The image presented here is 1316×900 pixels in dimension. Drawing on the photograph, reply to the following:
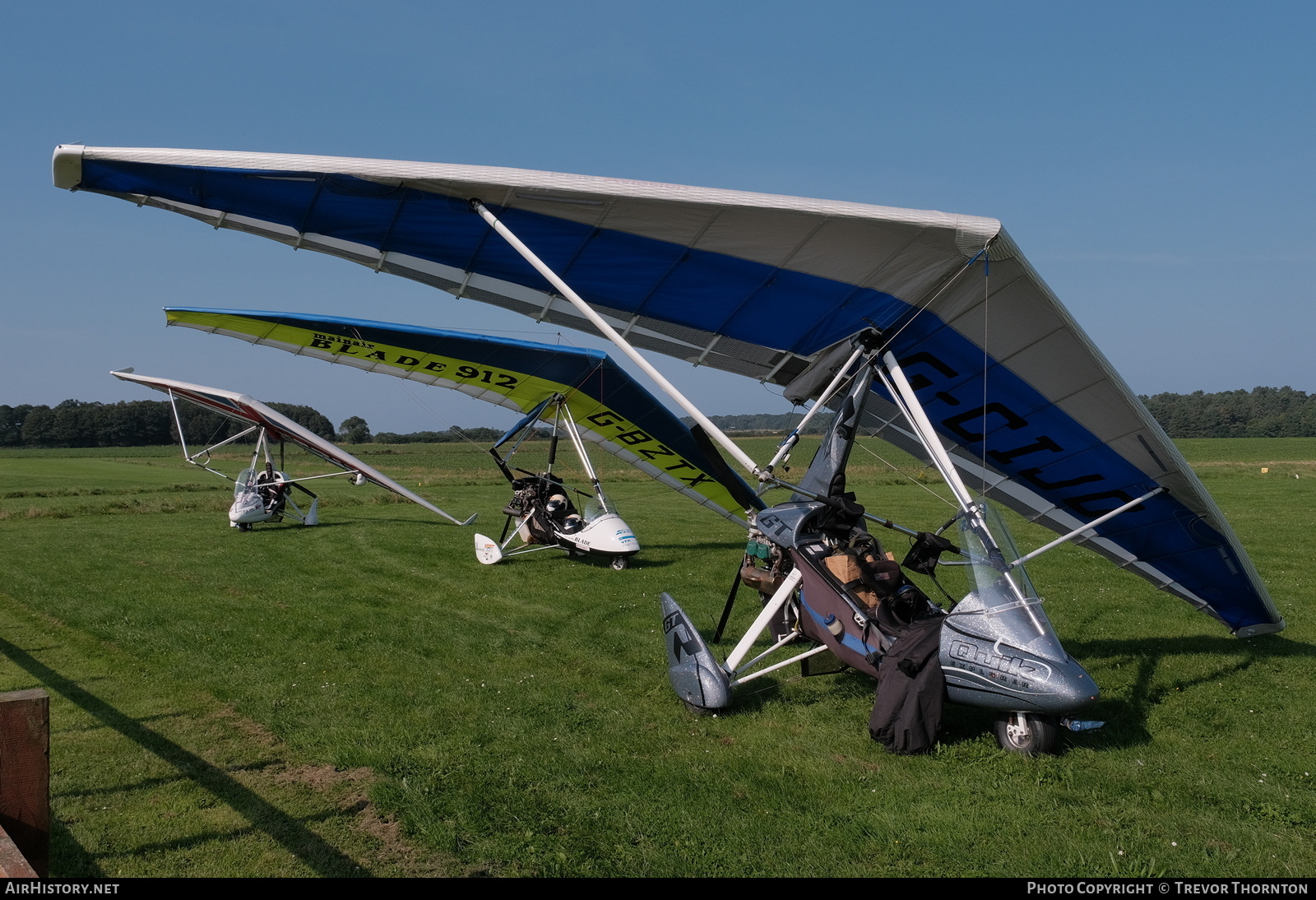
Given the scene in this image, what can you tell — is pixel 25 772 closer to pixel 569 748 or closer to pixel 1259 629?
pixel 569 748

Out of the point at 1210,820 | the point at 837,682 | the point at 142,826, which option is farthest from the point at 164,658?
the point at 1210,820

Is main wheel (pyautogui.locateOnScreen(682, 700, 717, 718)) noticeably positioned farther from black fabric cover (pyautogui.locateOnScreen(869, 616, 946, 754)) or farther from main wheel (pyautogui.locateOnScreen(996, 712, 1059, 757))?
main wheel (pyautogui.locateOnScreen(996, 712, 1059, 757))

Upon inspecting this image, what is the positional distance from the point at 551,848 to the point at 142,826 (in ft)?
7.16

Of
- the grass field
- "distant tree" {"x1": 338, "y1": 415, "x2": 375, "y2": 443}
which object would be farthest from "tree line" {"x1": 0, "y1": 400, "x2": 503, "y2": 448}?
the grass field

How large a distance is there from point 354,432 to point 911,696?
88.4 m

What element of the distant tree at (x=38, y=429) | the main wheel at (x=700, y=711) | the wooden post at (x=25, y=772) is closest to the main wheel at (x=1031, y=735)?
the main wheel at (x=700, y=711)

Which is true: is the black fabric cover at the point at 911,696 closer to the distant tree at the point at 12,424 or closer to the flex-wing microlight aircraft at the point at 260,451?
the flex-wing microlight aircraft at the point at 260,451

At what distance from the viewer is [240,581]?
1220 centimetres

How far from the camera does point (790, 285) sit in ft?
21.9

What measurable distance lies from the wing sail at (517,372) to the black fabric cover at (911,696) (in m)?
5.79

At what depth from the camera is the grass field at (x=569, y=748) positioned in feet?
13.8

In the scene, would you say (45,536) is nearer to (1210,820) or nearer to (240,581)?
(240,581)

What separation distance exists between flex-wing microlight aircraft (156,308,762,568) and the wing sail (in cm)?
2

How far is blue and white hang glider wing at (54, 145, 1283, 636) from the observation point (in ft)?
18.4
